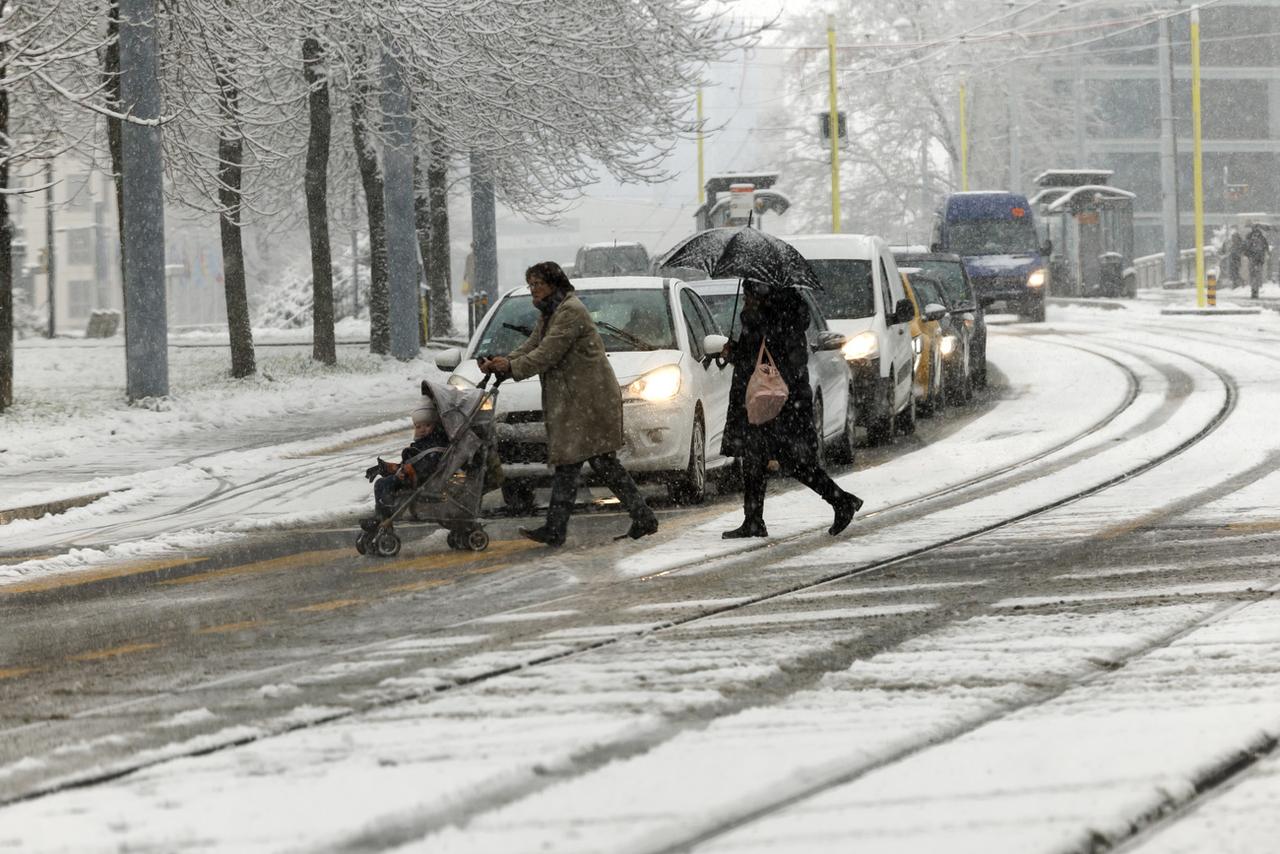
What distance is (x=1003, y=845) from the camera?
15.3 ft

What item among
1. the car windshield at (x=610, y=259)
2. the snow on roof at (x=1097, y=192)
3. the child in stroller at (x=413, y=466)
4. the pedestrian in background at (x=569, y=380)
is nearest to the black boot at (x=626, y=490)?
the pedestrian in background at (x=569, y=380)

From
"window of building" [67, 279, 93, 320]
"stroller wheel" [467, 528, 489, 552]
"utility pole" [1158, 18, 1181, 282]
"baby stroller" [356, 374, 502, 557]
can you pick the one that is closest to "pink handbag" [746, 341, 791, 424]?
"baby stroller" [356, 374, 502, 557]

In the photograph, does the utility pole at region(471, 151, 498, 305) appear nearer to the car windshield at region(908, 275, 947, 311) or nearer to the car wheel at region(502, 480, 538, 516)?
the car windshield at region(908, 275, 947, 311)

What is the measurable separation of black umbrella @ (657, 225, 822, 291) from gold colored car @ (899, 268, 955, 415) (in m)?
7.30

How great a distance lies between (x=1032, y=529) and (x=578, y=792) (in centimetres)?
618

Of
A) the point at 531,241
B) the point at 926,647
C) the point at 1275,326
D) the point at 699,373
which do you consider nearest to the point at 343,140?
the point at 1275,326

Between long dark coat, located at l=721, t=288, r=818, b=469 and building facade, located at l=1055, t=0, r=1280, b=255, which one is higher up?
building facade, located at l=1055, t=0, r=1280, b=255

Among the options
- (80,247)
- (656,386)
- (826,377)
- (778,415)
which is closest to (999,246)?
(826,377)

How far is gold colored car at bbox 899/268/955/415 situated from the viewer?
1931 cm

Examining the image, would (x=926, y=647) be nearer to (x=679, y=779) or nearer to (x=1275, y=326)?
(x=679, y=779)

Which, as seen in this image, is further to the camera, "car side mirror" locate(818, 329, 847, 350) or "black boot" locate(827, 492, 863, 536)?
"car side mirror" locate(818, 329, 847, 350)

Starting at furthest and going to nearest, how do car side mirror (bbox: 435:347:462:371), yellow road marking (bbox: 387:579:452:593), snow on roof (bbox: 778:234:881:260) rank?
snow on roof (bbox: 778:234:881:260) → car side mirror (bbox: 435:347:462:371) → yellow road marking (bbox: 387:579:452:593)

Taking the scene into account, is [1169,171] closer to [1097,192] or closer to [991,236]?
[1097,192]

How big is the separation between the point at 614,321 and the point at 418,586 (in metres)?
4.32
